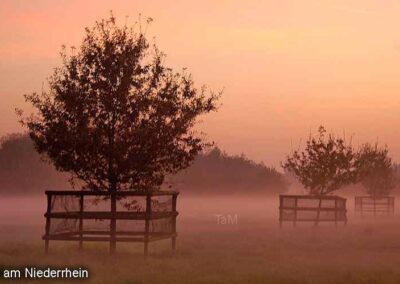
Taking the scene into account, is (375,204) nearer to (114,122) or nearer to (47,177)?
(114,122)

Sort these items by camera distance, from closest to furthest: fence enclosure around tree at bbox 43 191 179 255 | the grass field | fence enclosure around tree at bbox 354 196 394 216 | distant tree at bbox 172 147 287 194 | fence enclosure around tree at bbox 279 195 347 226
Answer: the grass field < fence enclosure around tree at bbox 43 191 179 255 < fence enclosure around tree at bbox 279 195 347 226 < fence enclosure around tree at bbox 354 196 394 216 < distant tree at bbox 172 147 287 194

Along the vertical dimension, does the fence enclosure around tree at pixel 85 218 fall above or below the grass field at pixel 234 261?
above

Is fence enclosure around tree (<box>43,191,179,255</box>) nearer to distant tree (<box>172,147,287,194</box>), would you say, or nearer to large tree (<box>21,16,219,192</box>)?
large tree (<box>21,16,219,192</box>)

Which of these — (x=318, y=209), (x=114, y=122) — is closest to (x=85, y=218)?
(x=114, y=122)

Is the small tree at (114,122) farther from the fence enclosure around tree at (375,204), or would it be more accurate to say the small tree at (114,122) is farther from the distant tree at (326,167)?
the fence enclosure around tree at (375,204)

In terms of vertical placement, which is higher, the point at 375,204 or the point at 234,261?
the point at 375,204

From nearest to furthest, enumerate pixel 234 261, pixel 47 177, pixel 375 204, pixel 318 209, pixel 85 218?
pixel 234 261 → pixel 85 218 → pixel 318 209 → pixel 375 204 → pixel 47 177

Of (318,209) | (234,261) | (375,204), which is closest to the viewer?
(234,261)

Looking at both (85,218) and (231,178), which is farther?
(231,178)

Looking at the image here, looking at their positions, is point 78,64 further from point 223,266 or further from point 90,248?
point 223,266

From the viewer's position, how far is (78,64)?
88.4ft

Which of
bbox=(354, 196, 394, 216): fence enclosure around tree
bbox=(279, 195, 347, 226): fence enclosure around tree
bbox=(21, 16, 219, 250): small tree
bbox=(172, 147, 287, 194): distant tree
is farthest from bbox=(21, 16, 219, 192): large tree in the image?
bbox=(172, 147, 287, 194): distant tree

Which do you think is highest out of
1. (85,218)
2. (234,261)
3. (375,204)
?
(85,218)

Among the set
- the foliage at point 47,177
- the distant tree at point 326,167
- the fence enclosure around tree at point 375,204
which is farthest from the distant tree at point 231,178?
the distant tree at point 326,167
